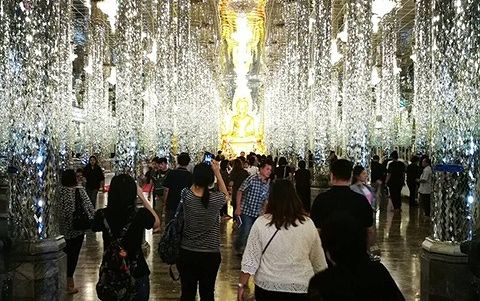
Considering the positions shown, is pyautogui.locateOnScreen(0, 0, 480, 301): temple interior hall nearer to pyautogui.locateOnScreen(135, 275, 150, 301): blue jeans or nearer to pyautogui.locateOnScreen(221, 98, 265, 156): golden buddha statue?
pyautogui.locateOnScreen(135, 275, 150, 301): blue jeans

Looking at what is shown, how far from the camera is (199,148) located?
24.8m

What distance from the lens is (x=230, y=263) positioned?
10008mm

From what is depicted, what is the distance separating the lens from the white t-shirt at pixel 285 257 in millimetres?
4258

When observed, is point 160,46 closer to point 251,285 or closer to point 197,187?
point 251,285

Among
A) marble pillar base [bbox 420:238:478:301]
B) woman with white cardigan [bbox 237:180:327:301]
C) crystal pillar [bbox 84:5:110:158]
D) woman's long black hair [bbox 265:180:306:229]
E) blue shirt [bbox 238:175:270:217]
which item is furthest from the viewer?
crystal pillar [bbox 84:5:110:158]

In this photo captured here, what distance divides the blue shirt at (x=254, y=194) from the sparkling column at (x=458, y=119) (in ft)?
8.62

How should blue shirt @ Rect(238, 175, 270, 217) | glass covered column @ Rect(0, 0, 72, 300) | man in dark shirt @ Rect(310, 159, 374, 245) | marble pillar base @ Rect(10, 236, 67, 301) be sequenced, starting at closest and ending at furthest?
1. man in dark shirt @ Rect(310, 159, 374, 245)
2. marble pillar base @ Rect(10, 236, 67, 301)
3. glass covered column @ Rect(0, 0, 72, 300)
4. blue shirt @ Rect(238, 175, 270, 217)

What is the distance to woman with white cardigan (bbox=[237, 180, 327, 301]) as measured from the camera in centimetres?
426

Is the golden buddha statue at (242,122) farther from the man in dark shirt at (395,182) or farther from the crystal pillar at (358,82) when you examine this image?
the crystal pillar at (358,82)

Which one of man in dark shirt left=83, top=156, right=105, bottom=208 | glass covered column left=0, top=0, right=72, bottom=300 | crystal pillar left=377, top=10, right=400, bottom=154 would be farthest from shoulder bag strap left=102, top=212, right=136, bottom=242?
crystal pillar left=377, top=10, right=400, bottom=154

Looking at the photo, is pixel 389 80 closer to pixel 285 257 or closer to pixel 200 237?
pixel 200 237

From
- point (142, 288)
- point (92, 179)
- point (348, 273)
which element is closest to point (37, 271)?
point (142, 288)

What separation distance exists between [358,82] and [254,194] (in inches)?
150

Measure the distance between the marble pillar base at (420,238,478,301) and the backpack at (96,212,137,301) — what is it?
11.3 ft
